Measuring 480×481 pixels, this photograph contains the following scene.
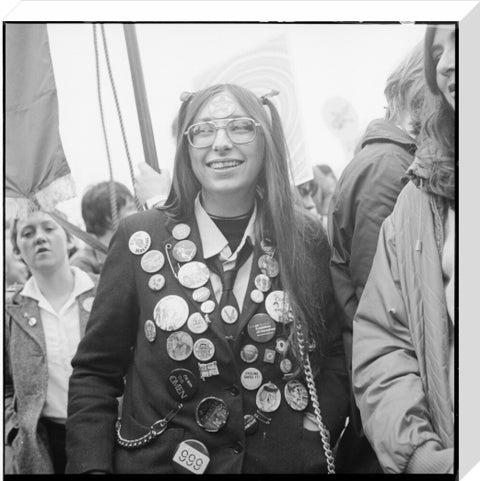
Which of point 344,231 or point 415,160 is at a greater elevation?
point 415,160

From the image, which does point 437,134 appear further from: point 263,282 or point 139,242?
point 139,242

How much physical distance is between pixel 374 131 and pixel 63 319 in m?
1.45

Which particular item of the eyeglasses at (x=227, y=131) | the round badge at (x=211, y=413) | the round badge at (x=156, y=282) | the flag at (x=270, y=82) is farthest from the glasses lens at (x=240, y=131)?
the round badge at (x=211, y=413)

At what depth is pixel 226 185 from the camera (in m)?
3.15

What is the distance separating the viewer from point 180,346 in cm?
308

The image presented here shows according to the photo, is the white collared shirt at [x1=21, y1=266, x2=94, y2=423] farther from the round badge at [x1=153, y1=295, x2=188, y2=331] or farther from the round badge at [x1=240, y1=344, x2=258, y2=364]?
the round badge at [x1=240, y1=344, x2=258, y2=364]

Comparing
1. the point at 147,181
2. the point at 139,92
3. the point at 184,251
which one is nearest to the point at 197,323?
the point at 184,251

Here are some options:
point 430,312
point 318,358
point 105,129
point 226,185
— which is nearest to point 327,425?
point 318,358

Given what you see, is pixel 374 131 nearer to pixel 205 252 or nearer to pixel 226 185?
pixel 226 185

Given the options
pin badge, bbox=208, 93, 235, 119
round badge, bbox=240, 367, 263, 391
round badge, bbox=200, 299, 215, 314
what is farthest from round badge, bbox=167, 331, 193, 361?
pin badge, bbox=208, 93, 235, 119

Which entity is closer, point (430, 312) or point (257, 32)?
point (430, 312)

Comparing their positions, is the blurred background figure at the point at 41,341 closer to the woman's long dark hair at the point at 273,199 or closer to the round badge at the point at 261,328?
the woman's long dark hair at the point at 273,199

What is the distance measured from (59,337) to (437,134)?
5.60 feet
